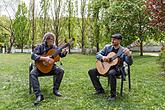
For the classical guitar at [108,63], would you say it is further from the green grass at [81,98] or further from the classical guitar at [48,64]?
the classical guitar at [48,64]

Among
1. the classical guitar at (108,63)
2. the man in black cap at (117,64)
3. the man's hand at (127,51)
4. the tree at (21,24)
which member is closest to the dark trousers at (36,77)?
the man in black cap at (117,64)

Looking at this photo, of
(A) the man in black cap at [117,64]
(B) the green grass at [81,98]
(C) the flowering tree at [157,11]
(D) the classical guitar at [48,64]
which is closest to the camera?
(B) the green grass at [81,98]

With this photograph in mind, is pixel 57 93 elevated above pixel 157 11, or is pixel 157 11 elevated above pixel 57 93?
pixel 157 11

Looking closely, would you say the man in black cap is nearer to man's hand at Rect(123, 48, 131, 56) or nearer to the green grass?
man's hand at Rect(123, 48, 131, 56)

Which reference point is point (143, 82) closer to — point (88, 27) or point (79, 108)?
point (79, 108)

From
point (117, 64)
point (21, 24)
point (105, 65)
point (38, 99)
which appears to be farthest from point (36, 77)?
point (21, 24)

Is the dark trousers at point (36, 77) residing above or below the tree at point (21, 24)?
below

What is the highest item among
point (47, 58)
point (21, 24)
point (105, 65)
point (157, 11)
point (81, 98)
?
point (21, 24)

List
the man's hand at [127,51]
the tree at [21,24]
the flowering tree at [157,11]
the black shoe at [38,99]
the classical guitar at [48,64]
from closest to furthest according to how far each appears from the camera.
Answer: the black shoe at [38,99] < the man's hand at [127,51] < the classical guitar at [48,64] < the flowering tree at [157,11] < the tree at [21,24]

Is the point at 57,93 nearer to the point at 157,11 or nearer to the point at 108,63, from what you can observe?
the point at 108,63

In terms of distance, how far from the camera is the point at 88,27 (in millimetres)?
30594

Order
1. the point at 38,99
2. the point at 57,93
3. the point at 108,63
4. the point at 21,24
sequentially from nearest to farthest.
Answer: the point at 38,99 → the point at 108,63 → the point at 57,93 → the point at 21,24

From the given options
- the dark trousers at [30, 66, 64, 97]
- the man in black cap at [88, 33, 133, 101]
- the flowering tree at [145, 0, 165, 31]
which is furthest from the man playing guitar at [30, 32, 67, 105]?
the flowering tree at [145, 0, 165, 31]

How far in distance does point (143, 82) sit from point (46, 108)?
3.32 m
